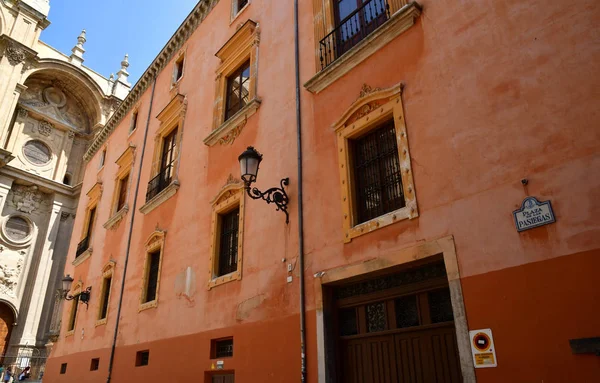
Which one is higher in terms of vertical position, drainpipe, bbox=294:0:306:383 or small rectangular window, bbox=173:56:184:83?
small rectangular window, bbox=173:56:184:83

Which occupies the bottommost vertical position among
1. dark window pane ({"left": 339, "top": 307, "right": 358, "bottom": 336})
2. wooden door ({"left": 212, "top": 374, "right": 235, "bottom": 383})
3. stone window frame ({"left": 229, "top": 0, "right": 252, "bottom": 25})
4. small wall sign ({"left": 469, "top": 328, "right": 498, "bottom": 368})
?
wooden door ({"left": 212, "top": 374, "right": 235, "bottom": 383})

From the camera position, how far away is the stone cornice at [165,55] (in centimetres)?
1398

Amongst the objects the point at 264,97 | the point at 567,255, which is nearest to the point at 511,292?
the point at 567,255

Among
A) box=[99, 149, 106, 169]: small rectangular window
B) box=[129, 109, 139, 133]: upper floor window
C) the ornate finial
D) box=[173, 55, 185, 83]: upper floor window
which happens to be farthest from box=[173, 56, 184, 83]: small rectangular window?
the ornate finial

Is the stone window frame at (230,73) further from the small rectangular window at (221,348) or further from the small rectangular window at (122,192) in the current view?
the small rectangular window at (122,192)

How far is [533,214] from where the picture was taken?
178 inches

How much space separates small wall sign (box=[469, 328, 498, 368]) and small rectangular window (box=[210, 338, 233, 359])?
4806mm

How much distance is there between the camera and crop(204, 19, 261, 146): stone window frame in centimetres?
987

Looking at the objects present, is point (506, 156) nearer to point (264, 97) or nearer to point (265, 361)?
point (265, 361)

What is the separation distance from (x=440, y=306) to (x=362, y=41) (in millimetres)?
4338

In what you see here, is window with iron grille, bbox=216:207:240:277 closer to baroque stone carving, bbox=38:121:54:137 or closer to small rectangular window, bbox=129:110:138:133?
small rectangular window, bbox=129:110:138:133

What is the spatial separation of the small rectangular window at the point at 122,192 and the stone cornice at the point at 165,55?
3569mm

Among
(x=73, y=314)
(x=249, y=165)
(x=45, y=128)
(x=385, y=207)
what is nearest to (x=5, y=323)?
(x=73, y=314)

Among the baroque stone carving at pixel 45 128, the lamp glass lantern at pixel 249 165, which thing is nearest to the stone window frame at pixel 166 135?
the lamp glass lantern at pixel 249 165
